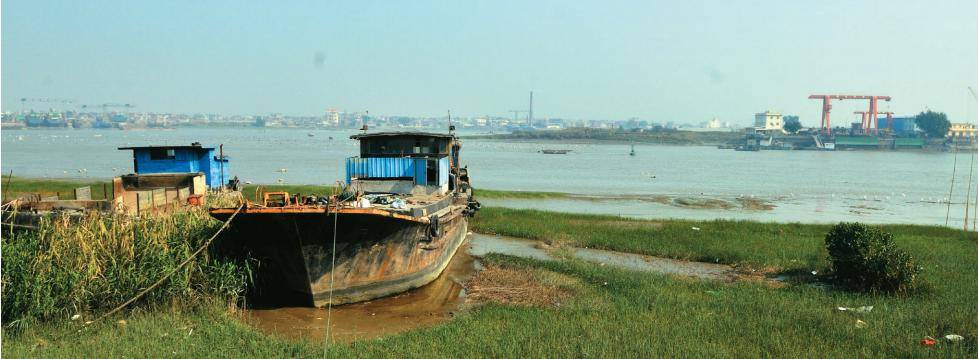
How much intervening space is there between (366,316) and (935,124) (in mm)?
146409

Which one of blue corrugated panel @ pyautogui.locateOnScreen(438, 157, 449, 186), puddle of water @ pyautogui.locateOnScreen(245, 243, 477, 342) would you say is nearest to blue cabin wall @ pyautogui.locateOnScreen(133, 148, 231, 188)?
blue corrugated panel @ pyautogui.locateOnScreen(438, 157, 449, 186)

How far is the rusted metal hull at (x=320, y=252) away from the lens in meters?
11.8

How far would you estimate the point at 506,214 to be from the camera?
89.8 ft

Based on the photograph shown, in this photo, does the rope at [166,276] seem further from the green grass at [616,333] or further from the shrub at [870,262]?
the shrub at [870,262]

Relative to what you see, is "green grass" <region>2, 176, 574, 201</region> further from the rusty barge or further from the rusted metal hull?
the rusted metal hull

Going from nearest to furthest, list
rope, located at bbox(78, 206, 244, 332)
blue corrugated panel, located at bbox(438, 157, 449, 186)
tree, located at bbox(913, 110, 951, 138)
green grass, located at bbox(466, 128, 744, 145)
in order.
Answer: rope, located at bbox(78, 206, 244, 332) < blue corrugated panel, located at bbox(438, 157, 449, 186) < tree, located at bbox(913, 110, 951, 138) < green grass, located at bbox(466, 128, 744, 145)

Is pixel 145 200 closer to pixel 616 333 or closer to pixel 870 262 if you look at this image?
pixel 616 333

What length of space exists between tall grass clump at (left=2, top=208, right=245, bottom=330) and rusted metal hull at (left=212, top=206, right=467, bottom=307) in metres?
0.54

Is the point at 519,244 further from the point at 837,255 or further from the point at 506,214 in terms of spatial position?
the point at 837,255

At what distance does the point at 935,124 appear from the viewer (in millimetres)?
128250

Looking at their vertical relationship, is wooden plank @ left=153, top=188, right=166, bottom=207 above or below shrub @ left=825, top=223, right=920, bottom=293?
above

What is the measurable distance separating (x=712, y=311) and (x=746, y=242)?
9.60 meters

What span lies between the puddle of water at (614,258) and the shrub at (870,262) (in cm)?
252

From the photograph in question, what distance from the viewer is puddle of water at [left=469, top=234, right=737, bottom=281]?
17.0m
